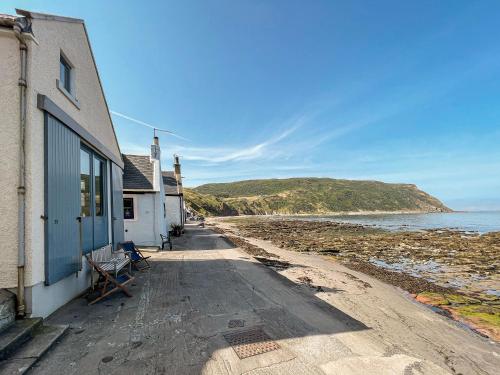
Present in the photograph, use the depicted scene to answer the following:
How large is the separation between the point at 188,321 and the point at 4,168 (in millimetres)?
4297

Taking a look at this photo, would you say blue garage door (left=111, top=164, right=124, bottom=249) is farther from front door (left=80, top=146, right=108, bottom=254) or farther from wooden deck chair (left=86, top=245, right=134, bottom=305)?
wooden deck chair (left=86, top=245, right=134, bottom=305)

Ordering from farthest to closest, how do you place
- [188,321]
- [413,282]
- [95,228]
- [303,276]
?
[413,282], [303,276], [95,228], [188,321]

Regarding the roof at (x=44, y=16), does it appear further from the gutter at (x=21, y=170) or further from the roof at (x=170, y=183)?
the roof at (x=170, y=183)

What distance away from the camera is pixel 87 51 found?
7.79m

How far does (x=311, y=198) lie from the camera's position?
151m

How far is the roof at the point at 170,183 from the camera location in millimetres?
24828

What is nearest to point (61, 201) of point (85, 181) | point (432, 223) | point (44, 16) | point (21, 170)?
point (21, 170)

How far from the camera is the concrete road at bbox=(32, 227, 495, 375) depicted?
11.7 ft

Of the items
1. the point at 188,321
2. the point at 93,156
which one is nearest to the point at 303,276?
the point at 188,321

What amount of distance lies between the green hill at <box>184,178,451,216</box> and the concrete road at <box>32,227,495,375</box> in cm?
8951

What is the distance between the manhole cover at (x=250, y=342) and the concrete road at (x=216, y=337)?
0.02 m

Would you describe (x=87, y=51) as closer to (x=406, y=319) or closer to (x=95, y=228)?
(x=95, y=228)

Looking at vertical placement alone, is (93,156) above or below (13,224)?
above

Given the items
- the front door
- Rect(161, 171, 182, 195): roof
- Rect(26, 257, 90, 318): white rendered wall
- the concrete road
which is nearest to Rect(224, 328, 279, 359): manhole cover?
the concrete road
